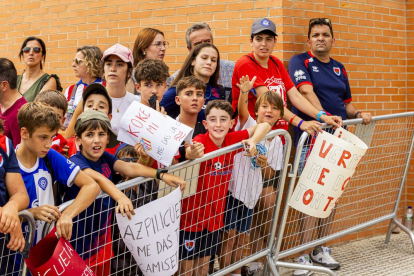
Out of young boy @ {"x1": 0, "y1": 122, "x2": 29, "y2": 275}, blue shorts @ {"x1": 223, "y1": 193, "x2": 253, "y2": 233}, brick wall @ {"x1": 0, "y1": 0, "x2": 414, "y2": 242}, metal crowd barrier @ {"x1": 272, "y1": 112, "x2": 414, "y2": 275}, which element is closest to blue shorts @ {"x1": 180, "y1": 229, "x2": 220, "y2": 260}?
blue shorts @ {"x1": 223, "y1": 193, "x2": 253, "y2": 233}

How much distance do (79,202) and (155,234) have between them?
1.96ft

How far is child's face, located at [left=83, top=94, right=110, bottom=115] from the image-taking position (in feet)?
14.1

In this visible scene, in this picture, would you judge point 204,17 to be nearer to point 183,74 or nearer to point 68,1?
point 183,74

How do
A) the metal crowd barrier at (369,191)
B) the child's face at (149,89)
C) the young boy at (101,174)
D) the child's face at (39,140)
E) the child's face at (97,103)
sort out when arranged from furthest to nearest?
the metal crowd barrier at (369,191)
the child's face at (149,89)
the child's face at (97,103)
the young boy at (101,174)
the child's face at (39,140)

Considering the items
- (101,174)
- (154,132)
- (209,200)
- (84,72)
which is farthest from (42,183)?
(84,72)

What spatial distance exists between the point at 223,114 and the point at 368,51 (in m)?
3.20

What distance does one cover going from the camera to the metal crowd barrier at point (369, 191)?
5.31 metres

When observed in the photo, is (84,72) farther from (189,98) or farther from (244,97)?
(244,97)

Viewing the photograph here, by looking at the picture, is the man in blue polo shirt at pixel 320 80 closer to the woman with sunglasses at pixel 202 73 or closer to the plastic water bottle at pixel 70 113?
the woman with sunglasses at pixel 202 73

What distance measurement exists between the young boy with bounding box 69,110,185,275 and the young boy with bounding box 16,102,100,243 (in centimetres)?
13

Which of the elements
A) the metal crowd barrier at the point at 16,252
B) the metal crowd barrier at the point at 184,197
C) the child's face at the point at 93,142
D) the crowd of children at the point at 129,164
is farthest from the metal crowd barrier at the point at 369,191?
the metal crowd barrier at the point at 16,252

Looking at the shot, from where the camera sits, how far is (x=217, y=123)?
4277mm

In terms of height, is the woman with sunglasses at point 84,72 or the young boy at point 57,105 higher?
the woman with sunglasses at point 84,72

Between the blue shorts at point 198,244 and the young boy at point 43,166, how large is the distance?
962mm
